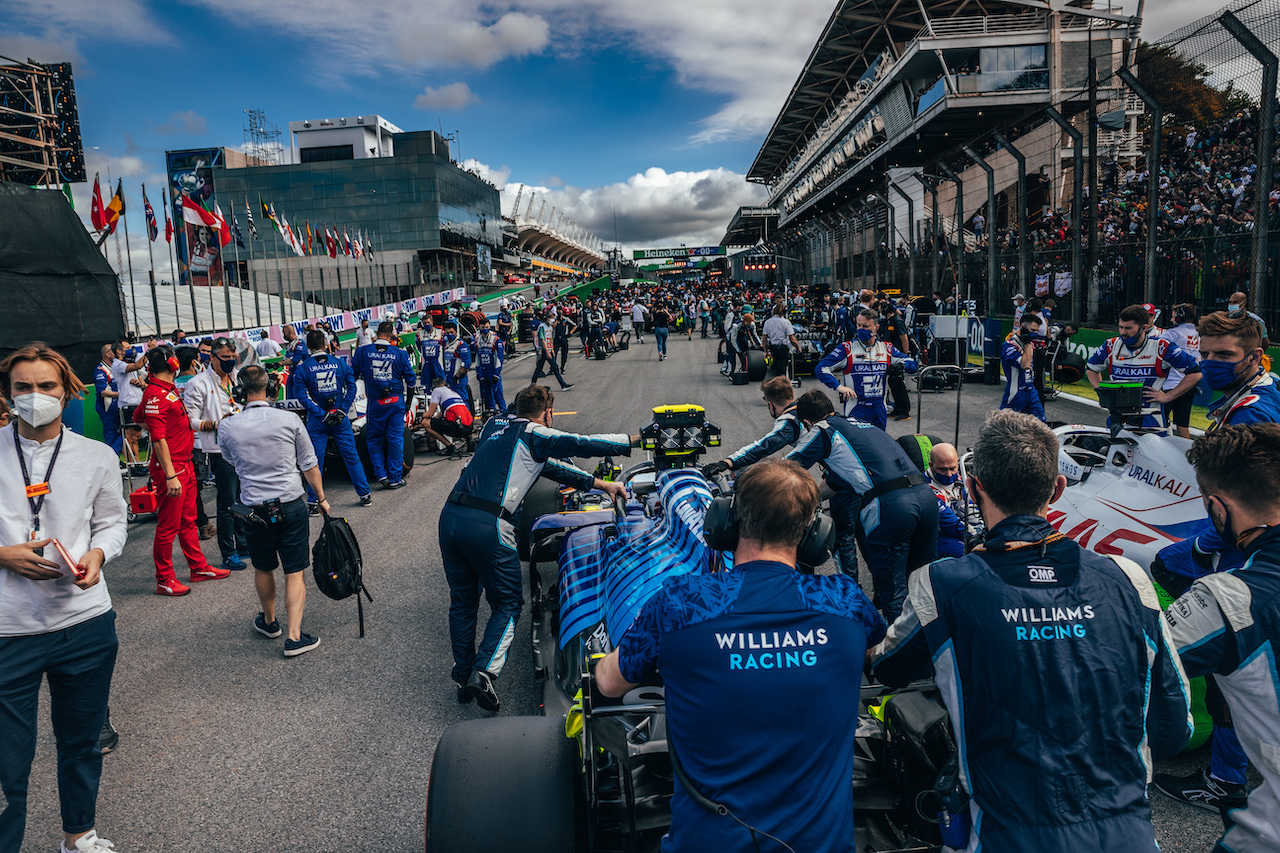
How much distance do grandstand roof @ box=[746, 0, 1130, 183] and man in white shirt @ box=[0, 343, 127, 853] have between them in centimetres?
2782

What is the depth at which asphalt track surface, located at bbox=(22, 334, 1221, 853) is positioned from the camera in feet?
9.75

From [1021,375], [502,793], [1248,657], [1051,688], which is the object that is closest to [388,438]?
[502,793]

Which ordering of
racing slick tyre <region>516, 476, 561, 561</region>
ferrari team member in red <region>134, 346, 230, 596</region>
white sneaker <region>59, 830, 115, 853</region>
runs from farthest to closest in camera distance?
ferrari team member in red <region>134, 346, 230, 596</region>
racing slick tyre <region>516, 476, 561, 561</region>
white sneaker <region>59, 830, 115, 853</region>

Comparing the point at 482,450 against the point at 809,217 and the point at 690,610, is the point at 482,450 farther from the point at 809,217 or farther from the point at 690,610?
the point at 809,217

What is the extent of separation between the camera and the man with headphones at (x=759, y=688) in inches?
66.4

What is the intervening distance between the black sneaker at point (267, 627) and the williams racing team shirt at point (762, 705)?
379cm

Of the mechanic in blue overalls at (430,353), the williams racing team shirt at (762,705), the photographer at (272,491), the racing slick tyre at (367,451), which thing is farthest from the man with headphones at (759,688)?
the mechanic in blue overalls at (430,353)

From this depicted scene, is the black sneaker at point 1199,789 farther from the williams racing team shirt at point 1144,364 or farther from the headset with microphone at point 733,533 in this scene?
the williams racing team shirt at point 1144,364

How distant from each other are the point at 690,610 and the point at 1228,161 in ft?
63.2

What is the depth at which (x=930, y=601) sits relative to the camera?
5.90ft

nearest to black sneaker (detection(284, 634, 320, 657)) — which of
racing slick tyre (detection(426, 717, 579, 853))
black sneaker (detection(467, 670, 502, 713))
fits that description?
black sneaker (detection(467, 670, 502, 713))

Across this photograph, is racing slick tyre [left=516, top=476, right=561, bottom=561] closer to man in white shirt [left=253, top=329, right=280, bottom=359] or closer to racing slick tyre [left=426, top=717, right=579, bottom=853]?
racing slick tyre [left=426, top=717, right=579, bottom=853]

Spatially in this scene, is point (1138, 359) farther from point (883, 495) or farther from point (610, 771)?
point (610, 771)

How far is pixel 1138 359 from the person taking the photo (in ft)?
22.1
